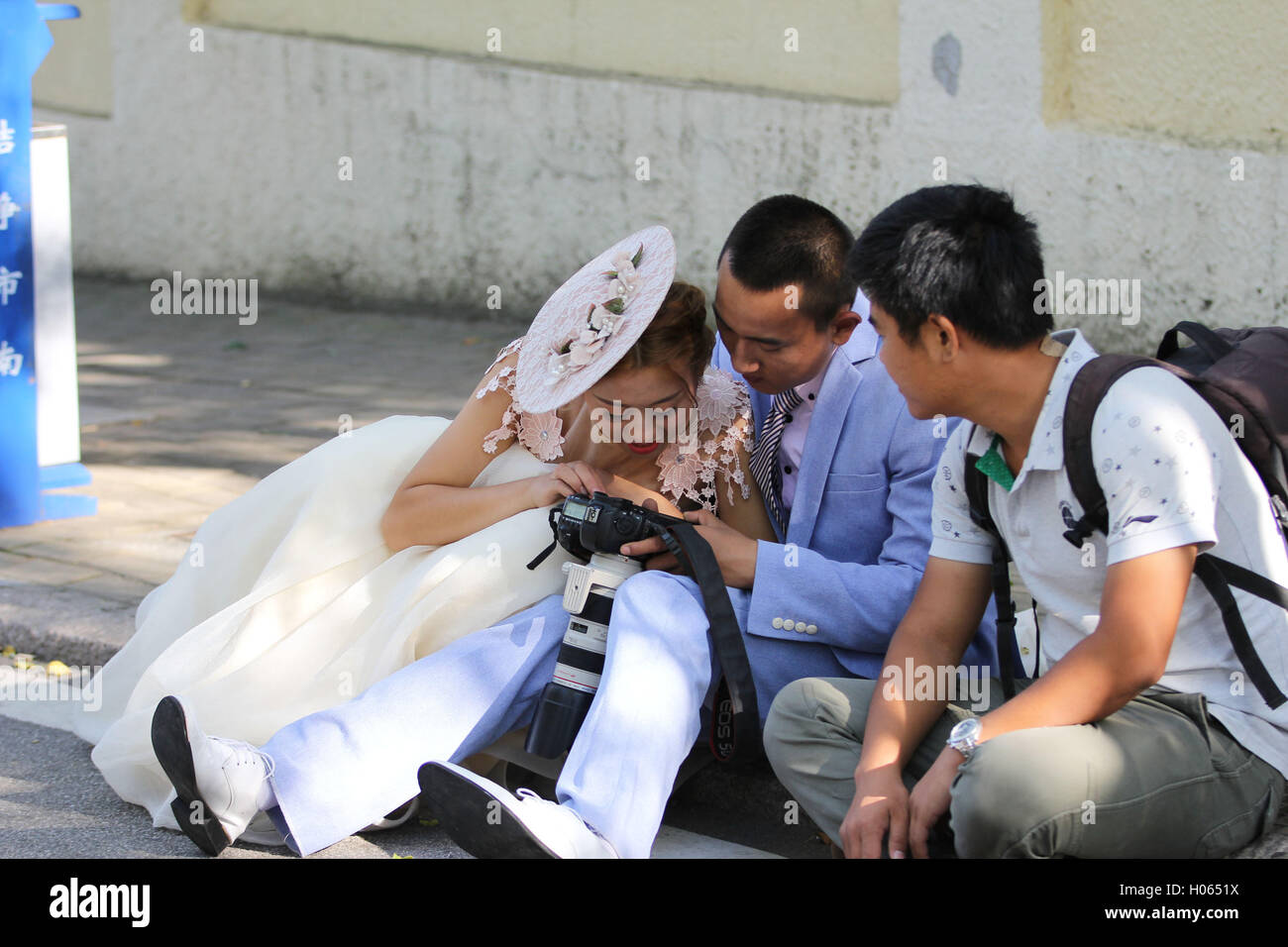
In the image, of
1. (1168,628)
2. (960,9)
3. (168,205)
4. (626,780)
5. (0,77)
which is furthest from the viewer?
(168,205)

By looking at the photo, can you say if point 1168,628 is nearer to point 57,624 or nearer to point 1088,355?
point 1088,355

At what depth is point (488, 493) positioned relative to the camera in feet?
10.8

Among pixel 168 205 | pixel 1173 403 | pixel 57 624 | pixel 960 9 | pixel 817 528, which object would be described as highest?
pixel 960 9

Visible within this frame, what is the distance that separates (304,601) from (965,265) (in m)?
1.71

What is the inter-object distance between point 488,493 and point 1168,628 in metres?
1.53

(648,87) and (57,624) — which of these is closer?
(57,624)

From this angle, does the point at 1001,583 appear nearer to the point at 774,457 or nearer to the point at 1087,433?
the point at 1087,433

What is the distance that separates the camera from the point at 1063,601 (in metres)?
2.52

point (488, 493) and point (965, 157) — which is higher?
point (965, 157)

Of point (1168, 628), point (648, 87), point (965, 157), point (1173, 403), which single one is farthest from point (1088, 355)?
A: point (648, 87)

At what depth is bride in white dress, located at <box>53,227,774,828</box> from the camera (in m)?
3.14

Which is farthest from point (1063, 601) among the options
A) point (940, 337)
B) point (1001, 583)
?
point (940, 337)

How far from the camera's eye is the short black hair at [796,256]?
3.08 meters

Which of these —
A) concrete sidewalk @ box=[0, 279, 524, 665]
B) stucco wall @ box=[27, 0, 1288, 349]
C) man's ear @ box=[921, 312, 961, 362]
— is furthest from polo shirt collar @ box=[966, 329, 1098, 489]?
stucco wall @ box=[27, 0, 1288, 349]
